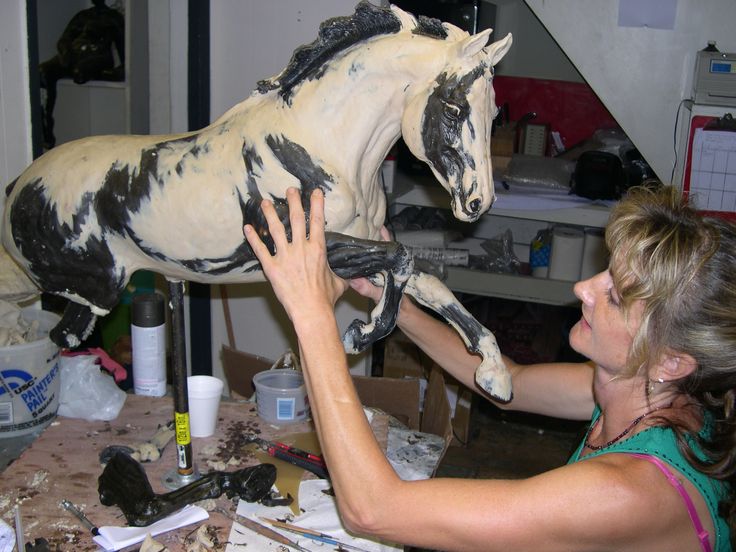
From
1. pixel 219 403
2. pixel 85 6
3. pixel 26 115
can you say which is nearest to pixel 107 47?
pixel 85 6

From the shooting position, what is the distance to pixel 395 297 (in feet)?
3.58

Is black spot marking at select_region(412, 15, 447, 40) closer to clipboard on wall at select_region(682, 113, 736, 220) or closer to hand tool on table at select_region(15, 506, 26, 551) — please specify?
hand tool on table at select_region(15, 506, 26, 551)

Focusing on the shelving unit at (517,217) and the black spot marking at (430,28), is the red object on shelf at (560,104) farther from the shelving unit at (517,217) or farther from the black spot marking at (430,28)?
the black spot marking at (430,28)

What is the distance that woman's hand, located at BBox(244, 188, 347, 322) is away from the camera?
101cm

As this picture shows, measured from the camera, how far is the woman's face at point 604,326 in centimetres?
106

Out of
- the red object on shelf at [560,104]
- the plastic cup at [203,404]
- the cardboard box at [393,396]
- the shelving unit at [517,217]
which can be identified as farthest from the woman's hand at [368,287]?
the red object on shelf at [560,104]

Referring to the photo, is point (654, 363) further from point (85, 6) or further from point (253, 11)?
point (85, 6)

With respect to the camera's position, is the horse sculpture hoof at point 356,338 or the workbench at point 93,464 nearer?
the horse sculpture hoof at point 356,338

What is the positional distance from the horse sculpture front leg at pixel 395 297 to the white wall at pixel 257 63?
1.32 metres

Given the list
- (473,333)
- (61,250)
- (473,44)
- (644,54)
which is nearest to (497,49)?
(473,44)

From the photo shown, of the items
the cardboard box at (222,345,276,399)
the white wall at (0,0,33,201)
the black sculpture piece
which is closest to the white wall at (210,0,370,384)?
the cardboard box at (222,345,276,399)

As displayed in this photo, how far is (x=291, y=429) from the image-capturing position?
63.6 inches

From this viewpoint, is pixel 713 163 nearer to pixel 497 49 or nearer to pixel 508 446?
pixel 508 446

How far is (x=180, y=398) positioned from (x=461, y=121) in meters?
0.71
